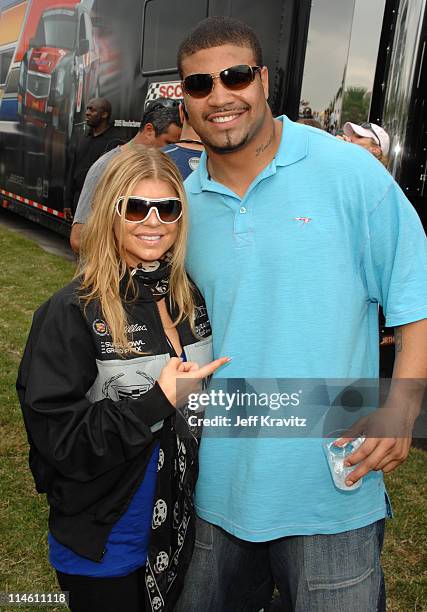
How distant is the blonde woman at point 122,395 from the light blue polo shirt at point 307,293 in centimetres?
15

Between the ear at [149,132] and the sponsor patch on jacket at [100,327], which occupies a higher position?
the ear at [149,132]

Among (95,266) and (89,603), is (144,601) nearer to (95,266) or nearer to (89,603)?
(89,603)

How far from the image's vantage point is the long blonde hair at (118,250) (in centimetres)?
185

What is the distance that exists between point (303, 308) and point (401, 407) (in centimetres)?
37

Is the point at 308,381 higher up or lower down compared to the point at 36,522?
higher up

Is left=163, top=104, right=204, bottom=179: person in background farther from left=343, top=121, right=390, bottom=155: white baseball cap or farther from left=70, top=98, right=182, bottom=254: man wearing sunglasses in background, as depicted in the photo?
left=343, top=121, right=390, bottom=155: white baseball cap

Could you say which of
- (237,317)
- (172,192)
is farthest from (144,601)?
(172,192)

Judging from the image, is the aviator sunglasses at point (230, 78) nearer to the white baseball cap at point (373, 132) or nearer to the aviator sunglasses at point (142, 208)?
the aviator sunglasses at point (142, 208)

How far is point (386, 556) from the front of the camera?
3.35 meters

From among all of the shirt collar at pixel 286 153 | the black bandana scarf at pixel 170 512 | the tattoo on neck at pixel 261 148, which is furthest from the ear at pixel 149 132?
the black bandana scarf at pixel 170 512

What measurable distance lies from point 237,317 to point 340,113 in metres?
3.44

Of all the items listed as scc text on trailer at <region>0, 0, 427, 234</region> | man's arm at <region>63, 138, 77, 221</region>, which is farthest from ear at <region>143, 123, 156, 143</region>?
man's arm at <region>63, 138, 77, 221</region>

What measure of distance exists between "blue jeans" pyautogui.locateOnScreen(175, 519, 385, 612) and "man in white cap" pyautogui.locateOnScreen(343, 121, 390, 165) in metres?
3.16

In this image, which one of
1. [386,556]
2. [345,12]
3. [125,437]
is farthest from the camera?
[345,12]
